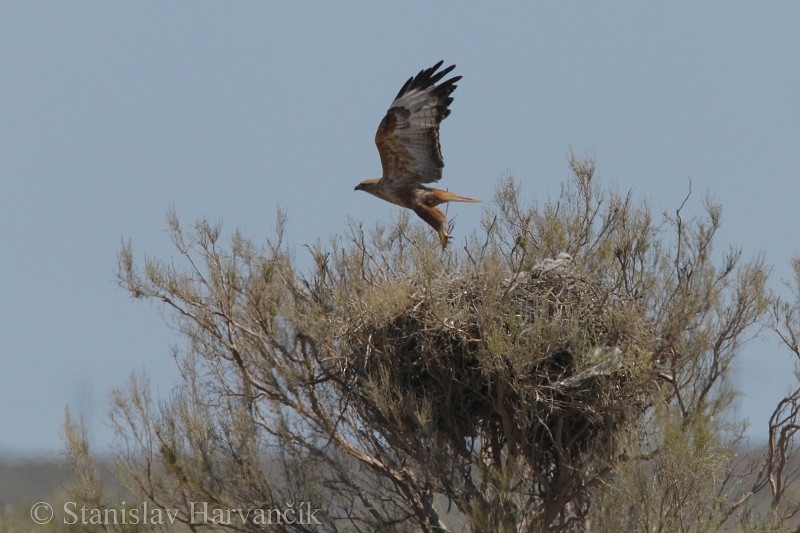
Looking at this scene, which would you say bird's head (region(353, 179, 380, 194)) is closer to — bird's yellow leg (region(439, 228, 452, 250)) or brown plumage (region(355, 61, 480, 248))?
brown plumage (region(355, 61, 480, 248))

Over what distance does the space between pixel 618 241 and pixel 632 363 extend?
5.80 ft

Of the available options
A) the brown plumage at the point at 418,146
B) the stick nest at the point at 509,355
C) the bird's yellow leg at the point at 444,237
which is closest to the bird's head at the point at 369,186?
the brown plumage at the point at 418,146

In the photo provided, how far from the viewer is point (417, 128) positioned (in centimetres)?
1112

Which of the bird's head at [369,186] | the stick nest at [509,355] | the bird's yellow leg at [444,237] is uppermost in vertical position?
the bird's head at [369,186]

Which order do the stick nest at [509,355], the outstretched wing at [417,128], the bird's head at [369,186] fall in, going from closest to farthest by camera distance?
the stick nest at [509,355], the outstretched wing at [417,128], the bird's head at [369,186]

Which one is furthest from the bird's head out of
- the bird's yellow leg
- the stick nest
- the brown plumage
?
the stick nest

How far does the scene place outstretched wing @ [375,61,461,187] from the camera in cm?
1104

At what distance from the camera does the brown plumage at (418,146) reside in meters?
11.1

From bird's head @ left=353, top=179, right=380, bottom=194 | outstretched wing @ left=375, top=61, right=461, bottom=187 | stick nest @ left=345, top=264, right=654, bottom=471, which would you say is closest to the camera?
stick nest @ left=345, top=264, right=654, bottom=471

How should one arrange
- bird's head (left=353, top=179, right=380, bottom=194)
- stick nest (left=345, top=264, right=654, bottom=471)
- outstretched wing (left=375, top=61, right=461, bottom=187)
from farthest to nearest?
bird's head (left=353, top=179, right=380, bottom=194) < outstretched wing (left=375, top=61, right=461, bottom=187) < stick nest (left=345, top=264, right=654, bottom=471)

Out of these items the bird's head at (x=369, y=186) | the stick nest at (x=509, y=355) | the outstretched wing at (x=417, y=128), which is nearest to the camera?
the stick nest at (x=509, y=355)

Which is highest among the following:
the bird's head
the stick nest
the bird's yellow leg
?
the bird's head

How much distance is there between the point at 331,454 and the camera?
35.9 feet

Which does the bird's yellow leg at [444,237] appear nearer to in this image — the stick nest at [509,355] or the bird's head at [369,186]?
the bird's head at [369,186]
